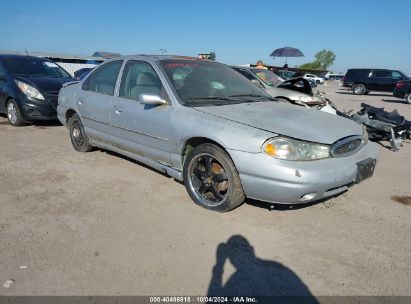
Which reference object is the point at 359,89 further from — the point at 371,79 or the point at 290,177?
the point at 290,177

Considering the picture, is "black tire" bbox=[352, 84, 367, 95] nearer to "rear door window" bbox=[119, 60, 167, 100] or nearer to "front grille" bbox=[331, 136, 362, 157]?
"front grille" bbox=[331, 136, 362, 157]

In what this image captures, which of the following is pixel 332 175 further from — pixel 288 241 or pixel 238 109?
pixel 238 109

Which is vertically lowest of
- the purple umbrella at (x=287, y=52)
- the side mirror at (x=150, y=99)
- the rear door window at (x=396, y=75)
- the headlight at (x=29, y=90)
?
the headlight at (x=29, y=90)

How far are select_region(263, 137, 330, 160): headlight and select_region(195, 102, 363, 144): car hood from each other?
53 millimetres

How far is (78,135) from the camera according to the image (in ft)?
18.2

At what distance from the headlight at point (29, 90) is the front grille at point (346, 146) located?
242 inches

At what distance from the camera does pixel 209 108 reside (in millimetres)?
3635

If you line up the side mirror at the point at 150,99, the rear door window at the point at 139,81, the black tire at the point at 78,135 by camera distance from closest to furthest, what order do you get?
the side mirror at the point at 150,99 < the rear door window at the point at 139,81 < the black tire at the point at 78,135

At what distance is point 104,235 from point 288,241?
159cm

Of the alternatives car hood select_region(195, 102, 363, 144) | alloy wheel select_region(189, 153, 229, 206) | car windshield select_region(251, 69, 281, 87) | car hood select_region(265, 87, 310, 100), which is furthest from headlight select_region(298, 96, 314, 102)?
alloy wheel select_region(189, 153, 229, 206)

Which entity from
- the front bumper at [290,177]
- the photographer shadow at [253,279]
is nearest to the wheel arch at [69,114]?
the front bumper at [290,177]

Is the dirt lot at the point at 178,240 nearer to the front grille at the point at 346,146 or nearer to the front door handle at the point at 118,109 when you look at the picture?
the front grille at the point at 346,146

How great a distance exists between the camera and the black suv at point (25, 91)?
7230mm

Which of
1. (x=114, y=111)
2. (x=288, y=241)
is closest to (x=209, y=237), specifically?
(x=288, y=241)
